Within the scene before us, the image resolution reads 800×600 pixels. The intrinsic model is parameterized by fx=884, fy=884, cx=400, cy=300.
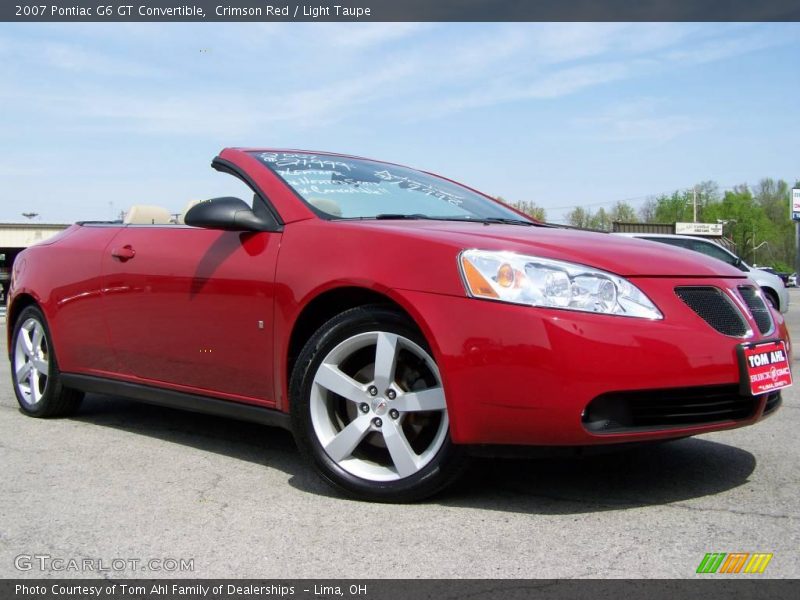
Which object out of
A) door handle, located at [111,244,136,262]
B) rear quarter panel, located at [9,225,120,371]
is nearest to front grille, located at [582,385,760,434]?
door handle, located at [111,244,136,262]

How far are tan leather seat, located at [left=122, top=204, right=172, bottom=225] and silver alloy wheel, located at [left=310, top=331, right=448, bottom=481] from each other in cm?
215

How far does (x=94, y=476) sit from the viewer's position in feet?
12.5

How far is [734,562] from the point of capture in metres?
2.58

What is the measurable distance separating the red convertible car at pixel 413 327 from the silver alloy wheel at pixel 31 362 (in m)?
0.95

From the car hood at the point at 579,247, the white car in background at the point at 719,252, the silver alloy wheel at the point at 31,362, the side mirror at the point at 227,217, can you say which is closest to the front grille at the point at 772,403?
the car hood at the point at 579,247

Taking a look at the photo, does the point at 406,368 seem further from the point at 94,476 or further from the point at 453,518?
the point at 94,476


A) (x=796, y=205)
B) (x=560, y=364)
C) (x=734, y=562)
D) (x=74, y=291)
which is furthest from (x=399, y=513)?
(x=796, y=205)

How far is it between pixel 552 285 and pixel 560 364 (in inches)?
11.4

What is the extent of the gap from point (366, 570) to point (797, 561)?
125cm

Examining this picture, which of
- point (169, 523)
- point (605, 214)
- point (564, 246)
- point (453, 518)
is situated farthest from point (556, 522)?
point (605, 214)

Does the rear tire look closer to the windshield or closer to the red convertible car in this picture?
the red convertible car

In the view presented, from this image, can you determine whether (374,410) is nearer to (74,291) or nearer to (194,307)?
(194,307)

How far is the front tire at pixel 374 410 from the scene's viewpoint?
3.20 meters

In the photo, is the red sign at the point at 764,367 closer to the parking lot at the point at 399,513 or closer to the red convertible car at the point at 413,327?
the red convertible car at the point at 413,327
